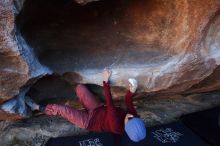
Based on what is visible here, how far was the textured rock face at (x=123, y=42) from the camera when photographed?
198 centimetres

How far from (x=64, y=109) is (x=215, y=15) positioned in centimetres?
96

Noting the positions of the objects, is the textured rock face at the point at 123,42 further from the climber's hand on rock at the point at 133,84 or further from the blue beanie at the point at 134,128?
the blue beanie at the point at 134,128

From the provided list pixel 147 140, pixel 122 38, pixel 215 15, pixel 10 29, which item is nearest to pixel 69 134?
pixel 147 140

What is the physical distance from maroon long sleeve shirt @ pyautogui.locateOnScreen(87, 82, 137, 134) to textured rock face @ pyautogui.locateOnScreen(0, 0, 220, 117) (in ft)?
0.39

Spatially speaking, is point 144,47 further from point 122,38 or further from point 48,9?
point 48,9

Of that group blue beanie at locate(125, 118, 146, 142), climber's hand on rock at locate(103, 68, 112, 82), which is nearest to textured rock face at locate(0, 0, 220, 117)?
climber's hand on rock at locate(103, 68, 112, 82)

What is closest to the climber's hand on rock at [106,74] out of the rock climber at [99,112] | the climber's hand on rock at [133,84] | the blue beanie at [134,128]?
the rock climber at [99,112]

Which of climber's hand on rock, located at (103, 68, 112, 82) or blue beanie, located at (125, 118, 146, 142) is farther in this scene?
climber's hand on rock, located at (103, 68, 112, 82)

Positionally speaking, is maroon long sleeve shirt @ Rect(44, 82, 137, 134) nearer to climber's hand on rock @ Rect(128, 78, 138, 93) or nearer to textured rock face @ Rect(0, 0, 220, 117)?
climber's hand on rock @ Rect(128, 78, 138, 93)

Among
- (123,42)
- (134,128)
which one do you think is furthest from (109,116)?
(123,42)

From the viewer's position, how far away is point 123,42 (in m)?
2.18

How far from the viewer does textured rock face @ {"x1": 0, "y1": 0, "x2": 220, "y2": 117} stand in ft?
6.49

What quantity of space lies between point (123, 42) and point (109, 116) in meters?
0.43

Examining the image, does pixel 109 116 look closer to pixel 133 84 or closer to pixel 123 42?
pixel 133 84
